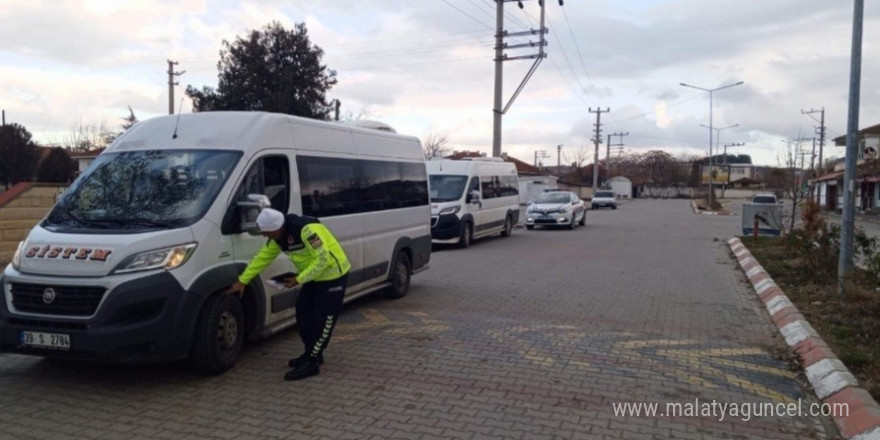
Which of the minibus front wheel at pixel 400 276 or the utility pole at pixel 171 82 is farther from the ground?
the utility pole at pixel 171 82

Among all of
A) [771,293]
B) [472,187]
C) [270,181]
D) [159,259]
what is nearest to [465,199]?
[472,187]

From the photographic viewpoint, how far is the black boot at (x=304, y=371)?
5883 millimetres

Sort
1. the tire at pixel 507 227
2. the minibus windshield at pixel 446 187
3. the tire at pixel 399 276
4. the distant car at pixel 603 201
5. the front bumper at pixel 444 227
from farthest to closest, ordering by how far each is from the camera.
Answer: the distant car at pixel 603 201, the tire at pixel 507 227, the minibus windshield at pixel 446 187, the front bumper at pixel 444 227, the tire at pixel 399 276

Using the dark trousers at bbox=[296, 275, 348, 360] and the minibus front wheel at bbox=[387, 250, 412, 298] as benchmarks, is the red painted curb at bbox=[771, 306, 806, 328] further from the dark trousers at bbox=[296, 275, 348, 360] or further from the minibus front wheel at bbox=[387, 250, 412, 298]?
the dark trousers at bbox=[296, 275, 348, 360]

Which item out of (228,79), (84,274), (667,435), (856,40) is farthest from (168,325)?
(228,79)

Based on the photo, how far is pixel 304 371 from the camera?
19.5 ft

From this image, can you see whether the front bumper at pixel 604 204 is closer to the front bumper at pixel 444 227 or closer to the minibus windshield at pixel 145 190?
the front bumper at pixel 444 227

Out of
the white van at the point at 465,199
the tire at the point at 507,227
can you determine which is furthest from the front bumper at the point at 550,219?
the white van at the point at 465,199

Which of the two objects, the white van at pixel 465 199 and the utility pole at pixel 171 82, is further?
the utility pole at pixel 171 82

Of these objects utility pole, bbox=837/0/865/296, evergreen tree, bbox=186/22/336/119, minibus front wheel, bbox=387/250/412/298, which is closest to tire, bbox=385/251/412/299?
minibus front wheel, bbox=387/250/412/298

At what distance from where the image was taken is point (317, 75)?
39.1 meters

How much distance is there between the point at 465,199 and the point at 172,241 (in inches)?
521

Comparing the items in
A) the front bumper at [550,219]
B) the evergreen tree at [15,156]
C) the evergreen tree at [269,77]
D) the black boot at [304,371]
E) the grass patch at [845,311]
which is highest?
the evergreen tree at [269,77]

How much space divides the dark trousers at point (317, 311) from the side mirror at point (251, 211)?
29.2 inches
